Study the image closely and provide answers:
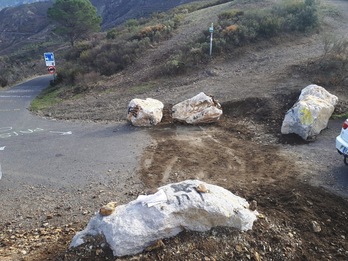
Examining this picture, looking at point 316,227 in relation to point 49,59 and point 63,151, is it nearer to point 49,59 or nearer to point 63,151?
point 63,151

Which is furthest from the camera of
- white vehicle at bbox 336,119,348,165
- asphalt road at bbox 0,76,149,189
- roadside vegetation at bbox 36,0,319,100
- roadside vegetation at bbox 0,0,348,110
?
roadside vegetation at bbox 36,0,319,100

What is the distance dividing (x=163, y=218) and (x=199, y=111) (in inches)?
278

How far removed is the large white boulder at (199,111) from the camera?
1146cm

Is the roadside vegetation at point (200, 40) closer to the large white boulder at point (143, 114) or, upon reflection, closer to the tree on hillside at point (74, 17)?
the large white boulder at point (143, 114)

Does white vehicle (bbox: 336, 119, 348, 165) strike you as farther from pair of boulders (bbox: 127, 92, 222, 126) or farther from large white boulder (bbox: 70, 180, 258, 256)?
pair of boulders (bbox: 127, 92, 222, 126)

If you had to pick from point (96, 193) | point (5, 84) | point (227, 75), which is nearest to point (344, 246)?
point (96, 193)

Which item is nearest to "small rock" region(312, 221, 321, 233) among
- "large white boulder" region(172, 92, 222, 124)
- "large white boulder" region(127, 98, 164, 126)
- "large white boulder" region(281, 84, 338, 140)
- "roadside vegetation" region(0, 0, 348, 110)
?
"large white boulder" region(281, 84, 338, 140)

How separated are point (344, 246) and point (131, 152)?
580 cm

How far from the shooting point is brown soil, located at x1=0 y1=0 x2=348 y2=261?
4.91 metres

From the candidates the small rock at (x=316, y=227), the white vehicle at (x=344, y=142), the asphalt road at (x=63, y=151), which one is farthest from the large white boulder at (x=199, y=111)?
the small rock at (x=316, y=227)

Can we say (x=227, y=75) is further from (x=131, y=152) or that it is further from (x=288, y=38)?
(x=131, y=152)

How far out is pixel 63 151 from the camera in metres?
10.1

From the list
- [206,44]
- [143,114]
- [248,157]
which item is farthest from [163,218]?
[206,44]

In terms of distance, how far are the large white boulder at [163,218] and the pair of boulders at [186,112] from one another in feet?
20.9
